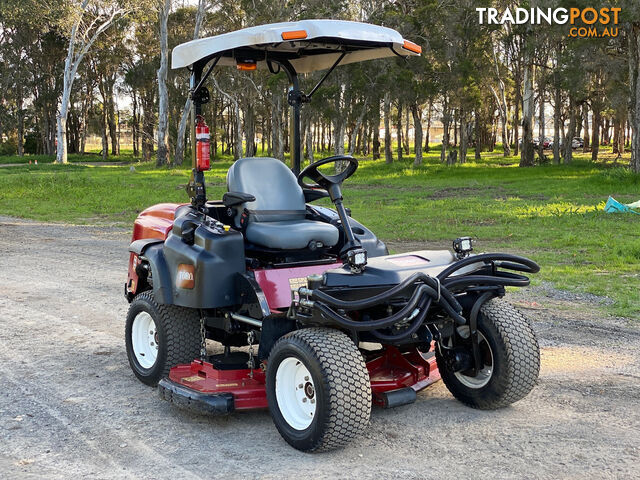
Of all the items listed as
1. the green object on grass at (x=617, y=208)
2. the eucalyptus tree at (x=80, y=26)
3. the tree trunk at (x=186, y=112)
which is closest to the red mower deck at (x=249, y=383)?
the green object on grass at (x=617, y=208)

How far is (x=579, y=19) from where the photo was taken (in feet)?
107

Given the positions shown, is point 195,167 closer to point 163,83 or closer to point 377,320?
point 377,320

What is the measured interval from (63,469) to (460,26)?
125 feet

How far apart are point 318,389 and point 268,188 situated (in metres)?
1.84

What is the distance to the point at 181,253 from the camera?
5.14 meters

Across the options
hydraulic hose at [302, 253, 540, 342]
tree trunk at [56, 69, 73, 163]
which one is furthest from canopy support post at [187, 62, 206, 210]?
tree trunk at [56, 69, 73, 163]

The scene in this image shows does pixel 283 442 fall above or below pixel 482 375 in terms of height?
below

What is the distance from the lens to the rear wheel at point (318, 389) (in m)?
4.12

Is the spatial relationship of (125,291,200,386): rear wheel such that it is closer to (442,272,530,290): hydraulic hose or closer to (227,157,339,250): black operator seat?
(227,157,339,250): black operator seat

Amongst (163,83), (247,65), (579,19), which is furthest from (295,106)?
(163,83)

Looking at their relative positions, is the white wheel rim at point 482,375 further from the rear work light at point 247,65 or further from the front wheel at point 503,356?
the rear work light at point 247,65

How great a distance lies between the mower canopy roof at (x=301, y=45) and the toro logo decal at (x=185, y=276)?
146 centimetres

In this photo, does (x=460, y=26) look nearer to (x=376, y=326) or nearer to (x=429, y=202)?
(x=429, y=202)

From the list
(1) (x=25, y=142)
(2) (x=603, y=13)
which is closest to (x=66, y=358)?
(2) (x=603, y=13)
